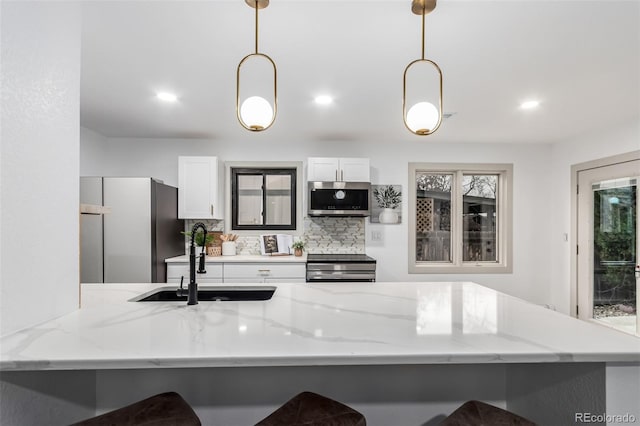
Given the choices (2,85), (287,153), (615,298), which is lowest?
(615,298)

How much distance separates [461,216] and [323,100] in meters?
2.71

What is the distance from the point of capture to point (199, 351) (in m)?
1.01

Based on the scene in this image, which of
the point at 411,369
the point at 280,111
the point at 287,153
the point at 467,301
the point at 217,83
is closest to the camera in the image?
the point at 411,369

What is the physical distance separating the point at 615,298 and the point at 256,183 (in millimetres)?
4232

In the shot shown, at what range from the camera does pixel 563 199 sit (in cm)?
437

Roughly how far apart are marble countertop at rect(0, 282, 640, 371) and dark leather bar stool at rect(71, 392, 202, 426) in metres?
0.25

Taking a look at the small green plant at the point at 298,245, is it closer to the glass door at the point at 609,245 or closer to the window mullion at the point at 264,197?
the window mullion at the point at 264,197

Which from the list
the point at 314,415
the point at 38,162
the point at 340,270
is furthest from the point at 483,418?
the point at 340,270

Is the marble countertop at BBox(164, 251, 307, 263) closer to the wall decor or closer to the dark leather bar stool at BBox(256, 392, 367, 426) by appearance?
the wall decor

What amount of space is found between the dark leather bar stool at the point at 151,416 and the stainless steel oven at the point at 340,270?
2.54 meters

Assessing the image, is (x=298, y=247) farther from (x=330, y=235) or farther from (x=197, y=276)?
(x=197, y=276)

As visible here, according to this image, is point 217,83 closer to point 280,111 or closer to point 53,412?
point 280,111

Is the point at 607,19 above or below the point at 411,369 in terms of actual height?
above

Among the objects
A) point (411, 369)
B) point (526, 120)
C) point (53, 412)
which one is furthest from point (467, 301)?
point (526, 120)
